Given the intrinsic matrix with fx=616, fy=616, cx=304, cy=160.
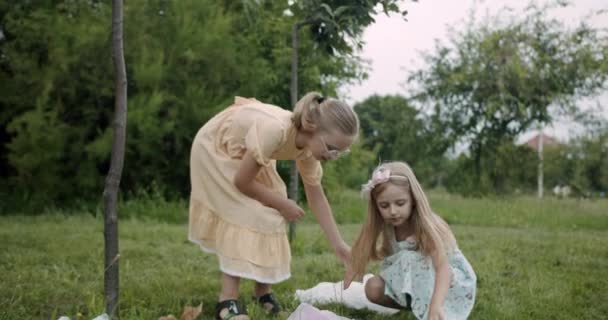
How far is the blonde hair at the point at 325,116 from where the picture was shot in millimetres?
2504

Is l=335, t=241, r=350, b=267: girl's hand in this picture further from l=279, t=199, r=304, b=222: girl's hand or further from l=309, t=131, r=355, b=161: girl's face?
l=309, t=131, r=355, b=161: girl's face

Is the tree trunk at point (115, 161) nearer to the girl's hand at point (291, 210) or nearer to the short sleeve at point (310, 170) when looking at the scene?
the girl's hand at point (291, 210)

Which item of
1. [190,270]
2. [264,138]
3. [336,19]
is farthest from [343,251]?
[336,19]

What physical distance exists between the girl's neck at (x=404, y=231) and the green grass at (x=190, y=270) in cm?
39

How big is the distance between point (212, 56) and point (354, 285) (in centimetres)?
562

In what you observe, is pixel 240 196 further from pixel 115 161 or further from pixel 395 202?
pixel 395 202

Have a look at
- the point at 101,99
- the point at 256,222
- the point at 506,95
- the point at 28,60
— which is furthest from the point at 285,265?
the point at 506,95

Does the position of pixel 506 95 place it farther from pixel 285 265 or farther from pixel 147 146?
pixel 285 265

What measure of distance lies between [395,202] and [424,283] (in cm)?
39


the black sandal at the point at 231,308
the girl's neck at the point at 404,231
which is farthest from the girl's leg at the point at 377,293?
the black sandal at the point at 231,308

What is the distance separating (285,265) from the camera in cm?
284

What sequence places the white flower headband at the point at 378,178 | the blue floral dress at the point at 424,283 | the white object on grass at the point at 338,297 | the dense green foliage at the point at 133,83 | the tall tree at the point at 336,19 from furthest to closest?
the dense green foliage at the point at 133,83 < the tall tree at the point at 336,19 < the white object on grass at the point at 338,297 < the blue floral dress at the point at 424,283 < the white flower headband at the point at 378,178

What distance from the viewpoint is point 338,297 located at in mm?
3137

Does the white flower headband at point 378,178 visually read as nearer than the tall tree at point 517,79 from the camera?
Yes
